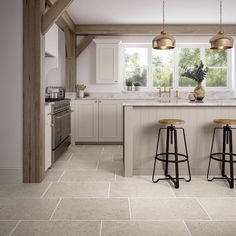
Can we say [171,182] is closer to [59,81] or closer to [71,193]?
[71,193]

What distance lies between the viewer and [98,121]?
7332 mm

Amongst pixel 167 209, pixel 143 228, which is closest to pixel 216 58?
pixel 167 209

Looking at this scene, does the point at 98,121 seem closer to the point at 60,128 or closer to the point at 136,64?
the point at 136,64

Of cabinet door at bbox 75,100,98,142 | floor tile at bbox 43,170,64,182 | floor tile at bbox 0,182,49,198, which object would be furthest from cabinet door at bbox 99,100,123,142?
floor tile at bbox 0,182,49,198

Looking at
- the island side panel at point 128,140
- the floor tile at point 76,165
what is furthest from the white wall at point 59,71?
the island side panel at point 128,140

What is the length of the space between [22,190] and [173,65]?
5.24 metres

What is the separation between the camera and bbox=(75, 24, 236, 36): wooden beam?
7.39 meters

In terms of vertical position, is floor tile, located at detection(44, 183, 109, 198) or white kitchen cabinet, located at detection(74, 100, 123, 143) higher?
white kitchen cabinet, located at detection(74, 100, 123, 143)

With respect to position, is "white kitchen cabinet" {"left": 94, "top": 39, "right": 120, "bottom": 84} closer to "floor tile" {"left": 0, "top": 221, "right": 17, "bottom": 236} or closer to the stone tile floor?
the stone tile floor

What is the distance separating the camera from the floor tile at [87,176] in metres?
4.31

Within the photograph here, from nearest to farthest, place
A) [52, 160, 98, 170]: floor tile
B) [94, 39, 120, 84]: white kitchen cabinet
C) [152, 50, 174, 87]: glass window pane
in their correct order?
[52, 160, 98, 170]: floor tile < [94, 39, 120, 84]: white kitchen cabinet < [152, 50, 174, 87]: glass window pane

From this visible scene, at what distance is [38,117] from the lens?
13.6ft

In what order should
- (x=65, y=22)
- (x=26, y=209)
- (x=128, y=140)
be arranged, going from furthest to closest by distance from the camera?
(x=65, y=22) < (x=128, y=140) < (x=26, y=209)

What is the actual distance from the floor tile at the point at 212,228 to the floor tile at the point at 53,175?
2.00 m
